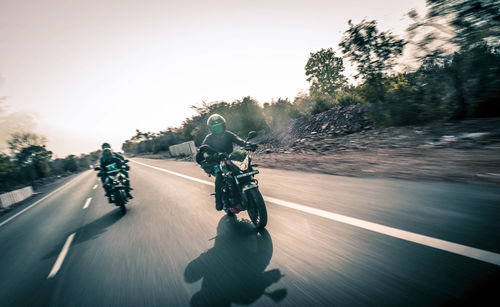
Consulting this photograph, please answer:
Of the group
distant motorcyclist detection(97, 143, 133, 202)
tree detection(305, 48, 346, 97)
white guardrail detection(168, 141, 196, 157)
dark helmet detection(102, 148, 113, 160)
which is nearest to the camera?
distant motorcyclist detection(97, 143, 133, 202)

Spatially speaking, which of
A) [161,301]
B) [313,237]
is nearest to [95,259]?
[161,301]

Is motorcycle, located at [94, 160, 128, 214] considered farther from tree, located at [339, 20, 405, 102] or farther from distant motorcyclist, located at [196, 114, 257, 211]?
tree, located at [339, 20, 405, 102]

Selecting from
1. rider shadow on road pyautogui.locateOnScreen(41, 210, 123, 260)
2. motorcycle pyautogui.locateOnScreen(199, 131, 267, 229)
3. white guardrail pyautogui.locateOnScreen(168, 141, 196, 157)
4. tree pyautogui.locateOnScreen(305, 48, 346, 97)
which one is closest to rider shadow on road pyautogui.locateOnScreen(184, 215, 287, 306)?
motorcycle pyautogui.locateOnScreen(199, 131, 267, 229)

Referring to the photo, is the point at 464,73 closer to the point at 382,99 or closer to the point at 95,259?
the point at 382,99

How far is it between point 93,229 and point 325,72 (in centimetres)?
4227

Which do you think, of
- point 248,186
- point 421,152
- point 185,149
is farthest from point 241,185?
point 185,149

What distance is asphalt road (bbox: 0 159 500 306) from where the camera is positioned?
6.36 ft

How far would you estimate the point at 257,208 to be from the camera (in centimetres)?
337

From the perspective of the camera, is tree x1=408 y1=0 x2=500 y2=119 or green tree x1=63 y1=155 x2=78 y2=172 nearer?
tree x1=408 y1=0 x2=500 y2=119

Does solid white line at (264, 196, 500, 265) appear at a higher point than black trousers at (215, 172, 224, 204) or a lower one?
lower

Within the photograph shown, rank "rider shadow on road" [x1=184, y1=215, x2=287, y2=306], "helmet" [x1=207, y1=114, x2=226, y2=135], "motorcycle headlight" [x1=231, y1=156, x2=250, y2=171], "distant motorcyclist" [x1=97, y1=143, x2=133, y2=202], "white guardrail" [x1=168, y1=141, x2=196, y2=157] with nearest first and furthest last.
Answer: "rider shadow on road" [x1=184, y1=215, x2=287, y2=306] < "motorcycle headlight" [x1=231, y1=156, x2=250, y2=171] < "helmet" [x1=207, y1=114, x2=226, y2=135] < "distant motorcyclist" [x1=97, y1=143, x2=133, y2=202] < "white guardrail" [x1=168, y1=141, x2=196, y2=157]

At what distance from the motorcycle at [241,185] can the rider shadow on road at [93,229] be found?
3636mm

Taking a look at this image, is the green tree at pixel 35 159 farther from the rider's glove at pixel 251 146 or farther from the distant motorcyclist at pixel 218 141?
the rider's glove at pixel 251 146

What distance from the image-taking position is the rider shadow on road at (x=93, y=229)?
4.73 meters
